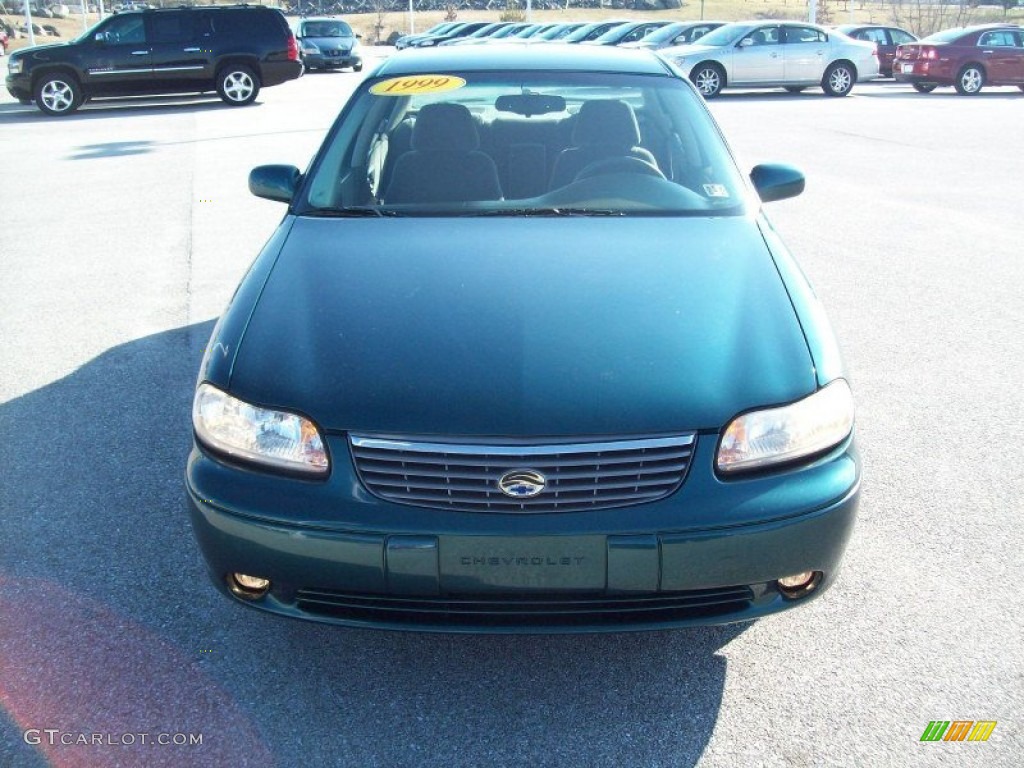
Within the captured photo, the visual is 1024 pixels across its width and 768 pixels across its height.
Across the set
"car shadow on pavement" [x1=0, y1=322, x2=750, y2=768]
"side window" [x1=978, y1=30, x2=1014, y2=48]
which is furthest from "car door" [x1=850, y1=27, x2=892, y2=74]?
"car shadow on pavement" [x1=0, y1=322, x2=750, y2=768]

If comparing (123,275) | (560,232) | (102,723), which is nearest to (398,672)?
(102,723)

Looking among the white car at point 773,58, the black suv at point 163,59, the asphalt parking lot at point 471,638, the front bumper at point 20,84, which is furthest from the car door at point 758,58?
the asphalt parking lot at point 471,638

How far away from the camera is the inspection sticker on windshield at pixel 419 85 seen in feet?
14.2

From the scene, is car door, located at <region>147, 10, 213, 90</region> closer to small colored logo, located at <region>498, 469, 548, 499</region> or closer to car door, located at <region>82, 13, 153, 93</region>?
car door, located at <region>82, 13, 153, 93</region>

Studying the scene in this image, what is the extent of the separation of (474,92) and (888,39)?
25.2 metres

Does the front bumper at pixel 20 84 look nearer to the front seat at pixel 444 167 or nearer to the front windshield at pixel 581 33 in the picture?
the front windshield at pixel 581 33

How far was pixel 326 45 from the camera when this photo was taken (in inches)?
1203

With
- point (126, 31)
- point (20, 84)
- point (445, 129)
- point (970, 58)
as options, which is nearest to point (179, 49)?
point (126, 31)

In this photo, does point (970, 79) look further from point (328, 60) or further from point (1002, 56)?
point (328, 60)

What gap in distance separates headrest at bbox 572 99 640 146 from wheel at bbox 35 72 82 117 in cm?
1711

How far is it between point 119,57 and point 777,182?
17.7m

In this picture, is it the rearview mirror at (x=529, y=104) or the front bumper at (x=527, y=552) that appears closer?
the front bumper at (x=527, y=552)

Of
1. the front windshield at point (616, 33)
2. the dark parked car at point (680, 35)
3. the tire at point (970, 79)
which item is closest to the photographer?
the tire at point (970, 79)

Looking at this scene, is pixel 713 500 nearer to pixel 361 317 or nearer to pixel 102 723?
pixel 361 317
